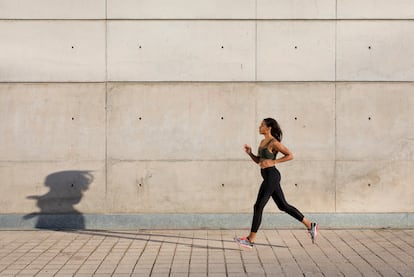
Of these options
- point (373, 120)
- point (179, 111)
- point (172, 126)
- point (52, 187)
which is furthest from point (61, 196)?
point (373, 120)

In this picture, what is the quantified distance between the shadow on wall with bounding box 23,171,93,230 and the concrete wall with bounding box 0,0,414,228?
0.05 ft

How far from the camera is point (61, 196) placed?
9.36 m

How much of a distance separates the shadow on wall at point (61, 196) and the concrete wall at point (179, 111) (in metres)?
0.02

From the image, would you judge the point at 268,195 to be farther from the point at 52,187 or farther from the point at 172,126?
the point at 52,187

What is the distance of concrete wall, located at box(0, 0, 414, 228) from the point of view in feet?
30.6

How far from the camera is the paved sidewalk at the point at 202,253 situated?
261 inches

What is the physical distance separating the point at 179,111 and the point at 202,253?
105 inches
